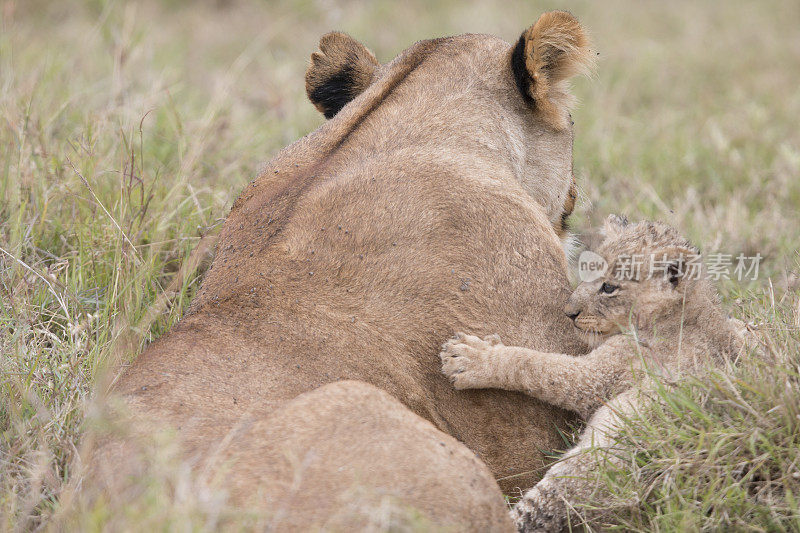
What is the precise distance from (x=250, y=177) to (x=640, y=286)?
2674 mm

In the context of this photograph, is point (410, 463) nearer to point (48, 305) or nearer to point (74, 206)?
point (48, 305)

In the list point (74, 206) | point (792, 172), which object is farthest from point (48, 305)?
point (792, 172)

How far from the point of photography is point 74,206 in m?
4.21

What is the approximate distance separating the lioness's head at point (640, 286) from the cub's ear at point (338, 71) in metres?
1.40

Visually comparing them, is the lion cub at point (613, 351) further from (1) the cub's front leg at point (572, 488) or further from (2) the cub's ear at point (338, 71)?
(2) the cub's ear at point (338, 71)

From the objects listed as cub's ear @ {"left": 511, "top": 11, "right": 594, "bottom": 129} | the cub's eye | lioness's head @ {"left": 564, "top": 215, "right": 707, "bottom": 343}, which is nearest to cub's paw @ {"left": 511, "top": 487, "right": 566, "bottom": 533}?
lioness's head @ {"left": 564, "top": 215, "right": 707, "bottom": 343}

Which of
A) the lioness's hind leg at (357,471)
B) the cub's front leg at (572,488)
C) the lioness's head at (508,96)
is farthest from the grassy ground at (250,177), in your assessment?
the lioness's head at (508,96)

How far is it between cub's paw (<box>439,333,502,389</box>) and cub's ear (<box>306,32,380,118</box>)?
153cm

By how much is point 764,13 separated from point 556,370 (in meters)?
8.96

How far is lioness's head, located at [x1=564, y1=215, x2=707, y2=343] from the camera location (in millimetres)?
3314

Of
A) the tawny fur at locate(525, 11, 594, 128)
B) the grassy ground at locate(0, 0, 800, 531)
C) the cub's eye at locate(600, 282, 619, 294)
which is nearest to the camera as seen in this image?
the grassy ground at locate(0, 0, 800, 531)

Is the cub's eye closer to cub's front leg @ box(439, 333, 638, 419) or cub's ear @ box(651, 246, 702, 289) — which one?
cub's ear @ box(651, 246, 702, 289)

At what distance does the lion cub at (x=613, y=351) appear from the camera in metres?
2.95

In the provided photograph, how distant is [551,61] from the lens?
12.4 ft
